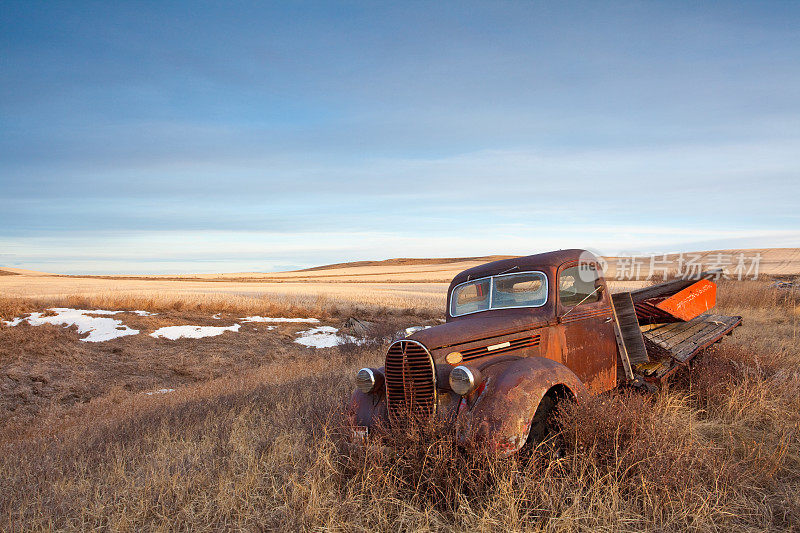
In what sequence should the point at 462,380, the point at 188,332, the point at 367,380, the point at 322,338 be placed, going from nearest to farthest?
the point at 462,380
the point at 367,380
the point at 188,332
the point at 322,338

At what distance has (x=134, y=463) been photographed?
583 centimetres

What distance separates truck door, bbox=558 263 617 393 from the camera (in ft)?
18.8

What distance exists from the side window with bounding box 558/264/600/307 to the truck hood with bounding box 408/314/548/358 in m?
0.57

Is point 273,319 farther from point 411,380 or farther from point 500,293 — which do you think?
point 411,380

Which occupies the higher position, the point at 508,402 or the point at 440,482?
the point at 508,402

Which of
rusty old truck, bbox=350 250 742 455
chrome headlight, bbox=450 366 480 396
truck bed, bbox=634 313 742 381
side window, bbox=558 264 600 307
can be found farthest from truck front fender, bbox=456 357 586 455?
truck bed, bbox=634 313 742 381

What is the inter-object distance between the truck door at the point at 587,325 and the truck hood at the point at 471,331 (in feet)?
1.60

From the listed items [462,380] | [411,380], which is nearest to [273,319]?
[411,380]

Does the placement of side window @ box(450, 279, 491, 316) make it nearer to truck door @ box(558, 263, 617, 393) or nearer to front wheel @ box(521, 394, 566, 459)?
truck door @ box(558, 263, 617, 393)

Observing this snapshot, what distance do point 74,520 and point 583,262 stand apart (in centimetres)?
570

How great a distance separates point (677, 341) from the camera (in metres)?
7.46

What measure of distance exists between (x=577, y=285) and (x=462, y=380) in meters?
2.33

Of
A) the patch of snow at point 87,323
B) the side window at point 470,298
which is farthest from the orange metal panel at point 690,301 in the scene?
the patch of snow at point 87,323

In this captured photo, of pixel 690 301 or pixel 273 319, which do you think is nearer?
pixel 690 301
